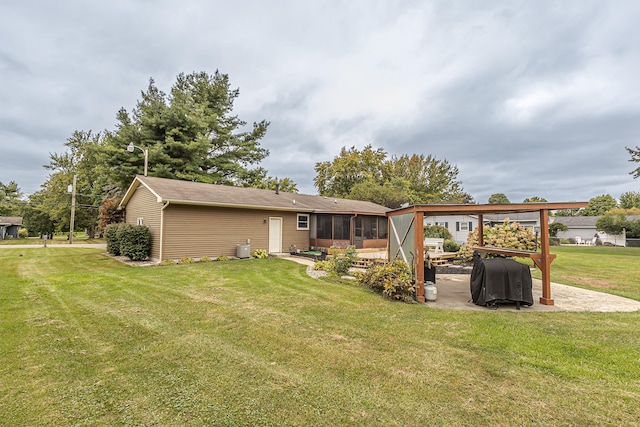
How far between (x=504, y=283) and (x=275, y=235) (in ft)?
36.1

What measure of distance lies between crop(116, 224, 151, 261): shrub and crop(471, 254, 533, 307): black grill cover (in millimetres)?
12317

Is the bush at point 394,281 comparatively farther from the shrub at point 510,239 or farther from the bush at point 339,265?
the shrub at point 510,239

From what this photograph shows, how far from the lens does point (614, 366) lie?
11.1ft

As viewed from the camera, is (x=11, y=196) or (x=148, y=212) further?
(x=11, y=196)

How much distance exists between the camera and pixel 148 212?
1298 centimetres

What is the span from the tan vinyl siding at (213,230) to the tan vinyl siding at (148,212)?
62cm

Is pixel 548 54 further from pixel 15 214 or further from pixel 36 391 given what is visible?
pixel 15 214

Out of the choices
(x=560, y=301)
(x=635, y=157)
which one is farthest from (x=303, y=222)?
(x=635, y=157)

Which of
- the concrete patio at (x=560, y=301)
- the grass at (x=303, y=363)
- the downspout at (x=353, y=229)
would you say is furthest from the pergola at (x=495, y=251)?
the downspout at (x=353, y=229)

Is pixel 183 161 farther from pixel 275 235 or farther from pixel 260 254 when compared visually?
pixel 260 254

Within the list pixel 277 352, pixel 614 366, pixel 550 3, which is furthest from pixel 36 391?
pixel 550 3

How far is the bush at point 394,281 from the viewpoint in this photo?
6.54 metres

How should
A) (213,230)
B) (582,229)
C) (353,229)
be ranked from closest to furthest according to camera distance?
1. (213,230)
2. (353,229)
3. (582,229)

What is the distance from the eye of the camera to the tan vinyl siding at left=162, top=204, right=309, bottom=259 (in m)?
11.8
